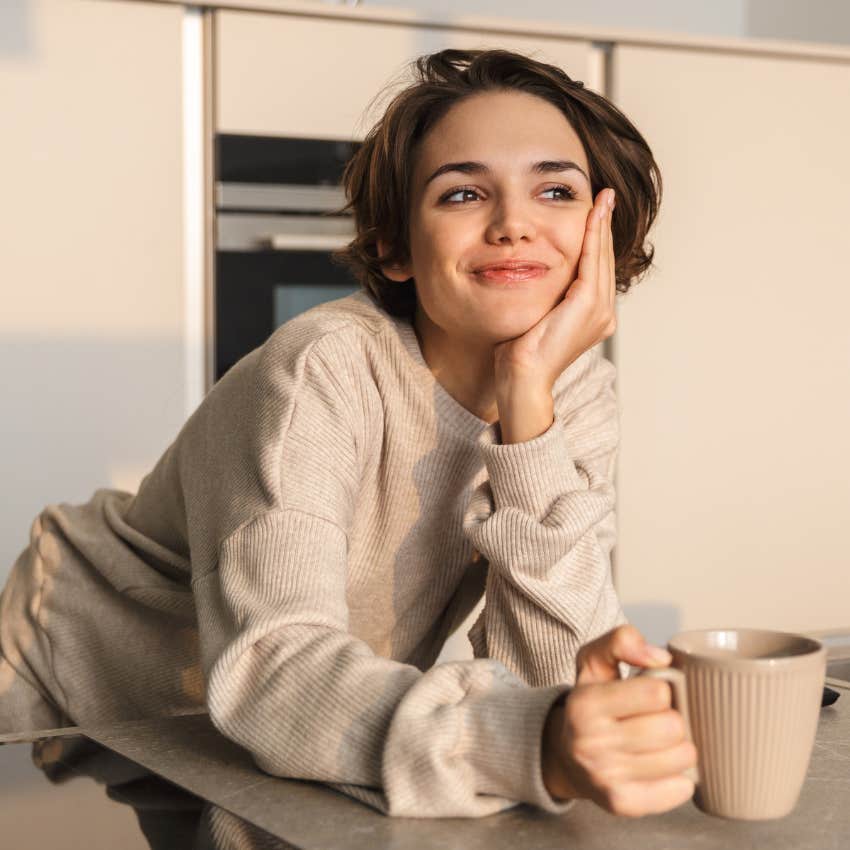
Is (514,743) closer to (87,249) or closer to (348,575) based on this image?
(348,575)

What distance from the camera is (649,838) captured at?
673mm

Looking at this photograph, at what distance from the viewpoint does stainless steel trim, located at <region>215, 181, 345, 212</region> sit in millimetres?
2410

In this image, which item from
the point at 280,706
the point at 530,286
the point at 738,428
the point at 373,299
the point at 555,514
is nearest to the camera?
the point at 280,706

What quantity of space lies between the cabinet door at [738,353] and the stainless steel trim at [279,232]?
0.60 m

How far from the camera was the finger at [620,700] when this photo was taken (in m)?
0.65

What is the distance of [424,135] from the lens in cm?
134

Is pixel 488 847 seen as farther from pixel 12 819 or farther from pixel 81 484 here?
pixel 81 484

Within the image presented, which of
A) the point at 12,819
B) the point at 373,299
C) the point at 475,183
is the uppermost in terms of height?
the point at 475,183

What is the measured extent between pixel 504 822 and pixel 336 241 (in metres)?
1.86

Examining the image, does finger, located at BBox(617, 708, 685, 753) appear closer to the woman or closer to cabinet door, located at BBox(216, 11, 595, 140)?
the woman

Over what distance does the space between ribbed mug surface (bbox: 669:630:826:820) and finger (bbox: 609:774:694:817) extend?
0.04 feet

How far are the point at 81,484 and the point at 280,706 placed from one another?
159cm

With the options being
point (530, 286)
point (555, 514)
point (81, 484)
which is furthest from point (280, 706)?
point (81, 484)

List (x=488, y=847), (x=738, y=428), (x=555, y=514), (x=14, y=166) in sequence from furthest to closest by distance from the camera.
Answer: (x=738, y=428) < (x=14, y=166) < (x=555, y=514) < (x=488, y=847)
